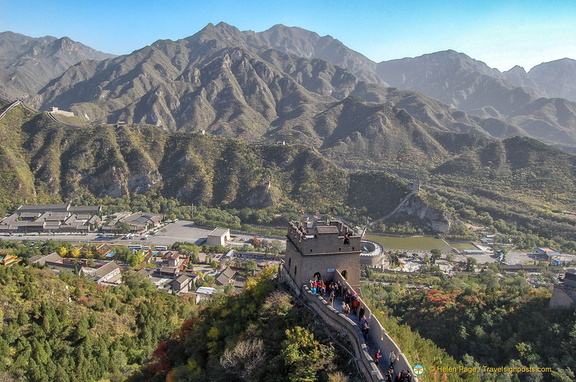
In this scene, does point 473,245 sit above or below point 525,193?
below

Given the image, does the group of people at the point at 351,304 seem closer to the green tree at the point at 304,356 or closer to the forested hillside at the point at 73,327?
the green tree at the point at 304,356

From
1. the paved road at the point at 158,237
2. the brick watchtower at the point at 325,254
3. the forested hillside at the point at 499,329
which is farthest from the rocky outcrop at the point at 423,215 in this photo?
the brick watchtower at the point at 325,254

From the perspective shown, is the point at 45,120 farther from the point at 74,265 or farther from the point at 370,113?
the point at 370,113

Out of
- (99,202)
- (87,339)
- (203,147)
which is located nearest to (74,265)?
(87,339)

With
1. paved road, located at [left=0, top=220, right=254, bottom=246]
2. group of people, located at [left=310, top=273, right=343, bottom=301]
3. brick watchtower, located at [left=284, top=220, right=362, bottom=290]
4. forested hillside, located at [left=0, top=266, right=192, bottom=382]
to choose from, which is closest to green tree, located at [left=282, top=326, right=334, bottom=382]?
group of people, located at [left=310, top=273, right=343, bottom=301]

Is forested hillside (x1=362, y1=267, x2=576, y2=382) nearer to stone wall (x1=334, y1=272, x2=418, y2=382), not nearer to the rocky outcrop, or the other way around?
stone wall (x1=334, y1=272, x2=418, y2=382)

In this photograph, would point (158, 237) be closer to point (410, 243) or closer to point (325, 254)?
point (410, 243)

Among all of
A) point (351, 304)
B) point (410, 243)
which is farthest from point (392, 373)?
point (410, 243)
